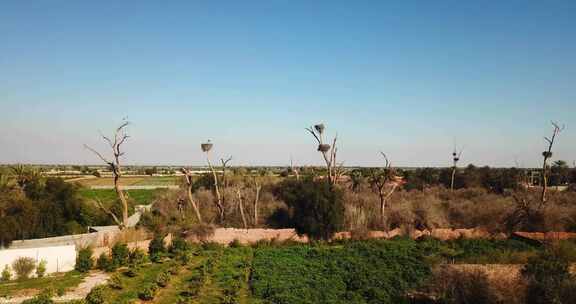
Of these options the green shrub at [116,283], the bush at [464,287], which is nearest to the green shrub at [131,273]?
the green shrub at [116,283]

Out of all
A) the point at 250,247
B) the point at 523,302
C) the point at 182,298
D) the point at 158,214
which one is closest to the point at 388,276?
the point at 523,302

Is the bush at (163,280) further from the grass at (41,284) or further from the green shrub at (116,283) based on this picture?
the grass at (41,284)

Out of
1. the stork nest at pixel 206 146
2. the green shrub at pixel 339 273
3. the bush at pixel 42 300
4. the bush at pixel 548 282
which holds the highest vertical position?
the stork nest at pixel 206 146

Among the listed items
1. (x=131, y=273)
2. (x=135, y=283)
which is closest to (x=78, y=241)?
(x=131, y=273)

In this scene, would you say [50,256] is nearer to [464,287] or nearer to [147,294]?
[147,294]

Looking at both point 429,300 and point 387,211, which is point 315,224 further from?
point 429,300

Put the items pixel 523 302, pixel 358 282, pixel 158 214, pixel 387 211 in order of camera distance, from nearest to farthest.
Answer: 1. pixel 523 302
2. pixel 358 282
3. pixel 387 211
4. pixel 158 214

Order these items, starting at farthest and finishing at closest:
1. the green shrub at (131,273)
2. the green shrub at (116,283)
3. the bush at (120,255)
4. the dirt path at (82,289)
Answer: the bush at (120,255), the green shrub at (131,273), the green shrub at (116,283), the dirt path at (82,289)

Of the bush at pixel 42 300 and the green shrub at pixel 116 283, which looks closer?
the bush at pixel 42 300
